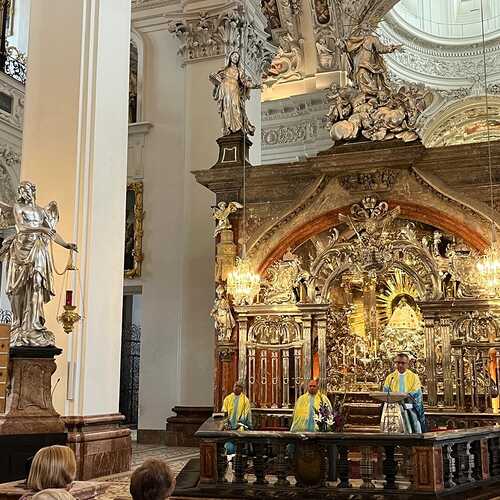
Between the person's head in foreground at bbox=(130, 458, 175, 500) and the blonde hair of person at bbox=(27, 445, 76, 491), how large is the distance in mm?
475

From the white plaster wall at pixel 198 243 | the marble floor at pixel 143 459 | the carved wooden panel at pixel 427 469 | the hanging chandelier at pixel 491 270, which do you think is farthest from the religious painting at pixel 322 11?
the carved wooden panel at pixel 427 469

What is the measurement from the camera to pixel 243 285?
13039 millimetres

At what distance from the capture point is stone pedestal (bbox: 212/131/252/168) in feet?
45.8

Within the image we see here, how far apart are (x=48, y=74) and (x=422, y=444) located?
6.28 meters

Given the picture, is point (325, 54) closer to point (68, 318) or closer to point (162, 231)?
point (162, 231)

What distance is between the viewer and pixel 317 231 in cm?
1343

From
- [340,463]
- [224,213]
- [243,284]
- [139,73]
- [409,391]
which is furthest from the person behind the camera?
[139,73]

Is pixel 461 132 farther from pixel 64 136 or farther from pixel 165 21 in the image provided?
pixel 64 136

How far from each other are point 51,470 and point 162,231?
12443 mm

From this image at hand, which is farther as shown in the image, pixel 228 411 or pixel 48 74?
pixel 228 411

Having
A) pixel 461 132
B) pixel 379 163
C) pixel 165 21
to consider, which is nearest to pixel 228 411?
pixel 379 163

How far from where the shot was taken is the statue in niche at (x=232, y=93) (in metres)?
14.3

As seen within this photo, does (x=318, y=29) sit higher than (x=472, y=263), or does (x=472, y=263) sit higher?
(x=318, y=29)

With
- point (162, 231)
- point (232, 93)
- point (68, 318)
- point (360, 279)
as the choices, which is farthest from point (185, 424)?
point (68, 318)
